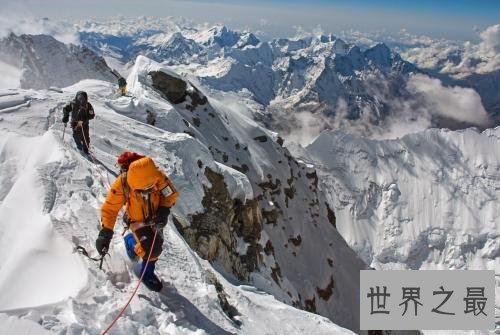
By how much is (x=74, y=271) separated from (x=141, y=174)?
3.14 m

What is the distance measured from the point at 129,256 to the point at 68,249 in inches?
63.7

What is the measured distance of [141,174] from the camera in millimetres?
8516

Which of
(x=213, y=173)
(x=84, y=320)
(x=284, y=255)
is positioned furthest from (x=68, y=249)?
(x=284, y=255)

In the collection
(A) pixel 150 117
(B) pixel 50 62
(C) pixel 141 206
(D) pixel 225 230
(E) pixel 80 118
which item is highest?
(E) pixel 80 118

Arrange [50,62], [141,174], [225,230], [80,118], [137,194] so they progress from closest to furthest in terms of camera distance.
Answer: [141,174] → [137,194] → [80,118] → [225,230] → [50,62]

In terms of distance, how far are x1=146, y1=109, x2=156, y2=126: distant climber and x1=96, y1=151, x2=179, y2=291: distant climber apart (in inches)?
942

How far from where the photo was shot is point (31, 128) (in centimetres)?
2005

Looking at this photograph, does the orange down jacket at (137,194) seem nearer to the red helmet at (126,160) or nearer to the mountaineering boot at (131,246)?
the red helmet at (126,160)

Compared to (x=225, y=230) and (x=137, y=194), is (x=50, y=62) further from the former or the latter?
(x=137, y=194)

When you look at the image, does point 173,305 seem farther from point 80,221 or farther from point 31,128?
point 31,128

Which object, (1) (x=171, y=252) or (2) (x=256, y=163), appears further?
(2) (x=256, y=163)

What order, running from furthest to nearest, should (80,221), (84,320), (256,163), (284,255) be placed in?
(256,163) → (284,255) → (80,221) → (84,320)

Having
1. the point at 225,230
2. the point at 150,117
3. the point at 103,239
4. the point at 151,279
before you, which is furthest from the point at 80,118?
the point at 150,117

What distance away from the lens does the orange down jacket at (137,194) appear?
8539mm
